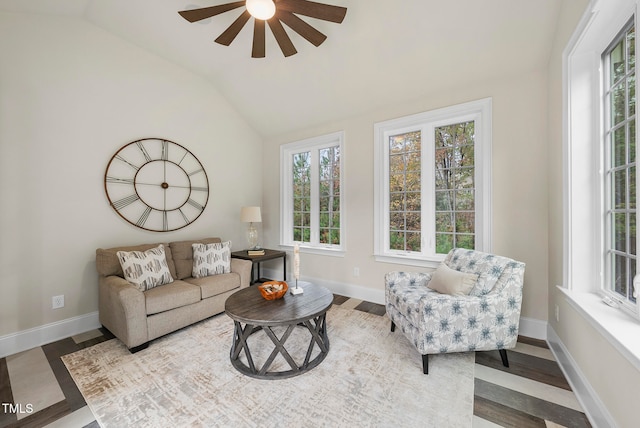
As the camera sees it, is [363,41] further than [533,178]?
Yes

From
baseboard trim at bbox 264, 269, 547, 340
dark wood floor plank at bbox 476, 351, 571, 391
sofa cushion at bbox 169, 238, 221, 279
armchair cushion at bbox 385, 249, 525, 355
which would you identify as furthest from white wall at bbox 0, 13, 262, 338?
dark wood floor plank at bbox 476, 351, 571, 391

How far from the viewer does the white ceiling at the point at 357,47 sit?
227 centimetres

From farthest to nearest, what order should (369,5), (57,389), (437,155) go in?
(437,155)
(369,5)
(57,389)

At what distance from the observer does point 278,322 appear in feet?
6.08

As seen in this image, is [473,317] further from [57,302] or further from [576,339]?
[57,302]

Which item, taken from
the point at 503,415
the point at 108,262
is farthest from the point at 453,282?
the point at 108,262

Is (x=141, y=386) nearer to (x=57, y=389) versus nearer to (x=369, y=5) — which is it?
(x=57, y=389)

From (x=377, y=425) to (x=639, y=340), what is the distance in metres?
1.33

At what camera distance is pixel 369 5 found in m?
2.34

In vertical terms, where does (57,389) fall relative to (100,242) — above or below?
below

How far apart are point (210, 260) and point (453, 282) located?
2645 millimetres

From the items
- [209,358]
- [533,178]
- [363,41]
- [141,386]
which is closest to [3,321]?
[141,386]

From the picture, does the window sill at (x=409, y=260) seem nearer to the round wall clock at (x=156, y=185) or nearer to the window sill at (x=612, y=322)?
the window sill at (x=612, y=322)

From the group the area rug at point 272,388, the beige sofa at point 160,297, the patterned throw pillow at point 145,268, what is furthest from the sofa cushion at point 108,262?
the area rug at point 272,388
